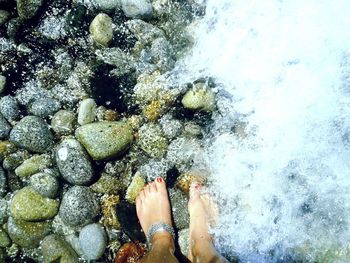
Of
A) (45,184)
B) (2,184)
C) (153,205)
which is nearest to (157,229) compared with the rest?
(153,205)

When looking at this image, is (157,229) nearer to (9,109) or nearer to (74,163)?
(74,163)

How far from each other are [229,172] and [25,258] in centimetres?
176

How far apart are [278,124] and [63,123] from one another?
1.77 m

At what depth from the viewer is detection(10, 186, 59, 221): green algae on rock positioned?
299 cm

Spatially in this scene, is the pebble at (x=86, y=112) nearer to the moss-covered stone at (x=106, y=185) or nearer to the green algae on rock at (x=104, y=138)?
the green algae on rock at (x=104, y=138)

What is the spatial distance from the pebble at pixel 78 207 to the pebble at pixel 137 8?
1.57 meters

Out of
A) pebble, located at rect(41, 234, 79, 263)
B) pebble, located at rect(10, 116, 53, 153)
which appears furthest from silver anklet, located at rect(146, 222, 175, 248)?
pebble, located at rect(10, 116, 53, 153)

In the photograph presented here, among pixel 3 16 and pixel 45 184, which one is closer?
pixel 45 184

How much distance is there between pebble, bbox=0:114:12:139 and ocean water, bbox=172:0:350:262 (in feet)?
4.78

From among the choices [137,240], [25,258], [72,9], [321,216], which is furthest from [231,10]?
[25,258]

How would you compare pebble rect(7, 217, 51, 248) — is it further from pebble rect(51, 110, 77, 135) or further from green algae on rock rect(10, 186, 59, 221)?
pebble rect(51, 110, 77, 135)

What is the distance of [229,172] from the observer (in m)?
3.11

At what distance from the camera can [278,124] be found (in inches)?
123

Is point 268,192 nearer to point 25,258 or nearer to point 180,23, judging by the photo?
point 180,23
